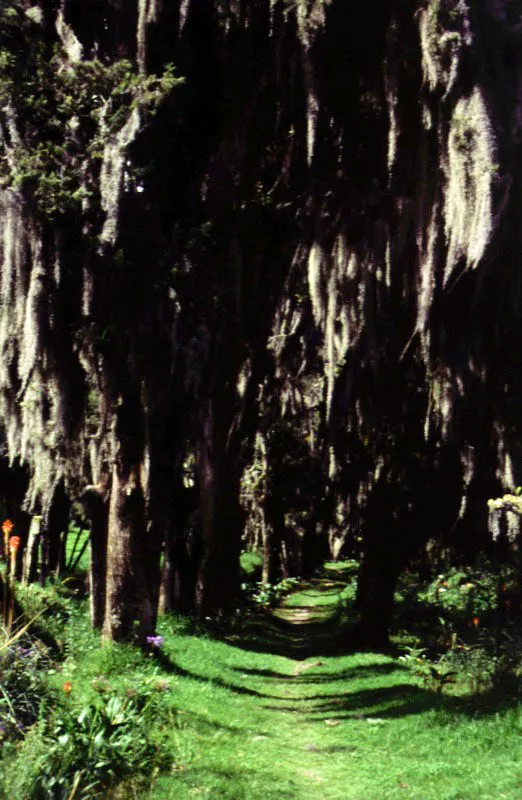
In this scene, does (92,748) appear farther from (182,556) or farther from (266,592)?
(266,592)

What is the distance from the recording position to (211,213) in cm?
1082

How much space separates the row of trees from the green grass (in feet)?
4.31

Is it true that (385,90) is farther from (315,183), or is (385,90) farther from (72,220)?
(72,220)

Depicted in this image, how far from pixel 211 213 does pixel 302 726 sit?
17.7 feet

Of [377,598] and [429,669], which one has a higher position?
[377,598]

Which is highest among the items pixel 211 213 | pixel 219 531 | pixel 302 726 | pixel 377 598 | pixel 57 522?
pixel 211 213

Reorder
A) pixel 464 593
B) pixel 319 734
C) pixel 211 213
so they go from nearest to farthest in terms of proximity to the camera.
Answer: pixel 319 734, pixel 211 213, pixel 464 593

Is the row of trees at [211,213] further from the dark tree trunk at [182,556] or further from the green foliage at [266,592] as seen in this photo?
the green foliage at [266,592]

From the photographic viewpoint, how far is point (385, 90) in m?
9.85

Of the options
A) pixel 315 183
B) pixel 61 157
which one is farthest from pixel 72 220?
pixel 315 183

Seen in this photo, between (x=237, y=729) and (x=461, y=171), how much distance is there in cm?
544

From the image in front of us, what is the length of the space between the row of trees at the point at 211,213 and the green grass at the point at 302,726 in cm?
131

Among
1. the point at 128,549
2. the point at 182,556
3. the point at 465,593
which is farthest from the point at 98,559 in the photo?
the point at 465,593

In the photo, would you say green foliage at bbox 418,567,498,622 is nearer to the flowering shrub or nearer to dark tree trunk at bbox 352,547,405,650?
the flowering shrub
